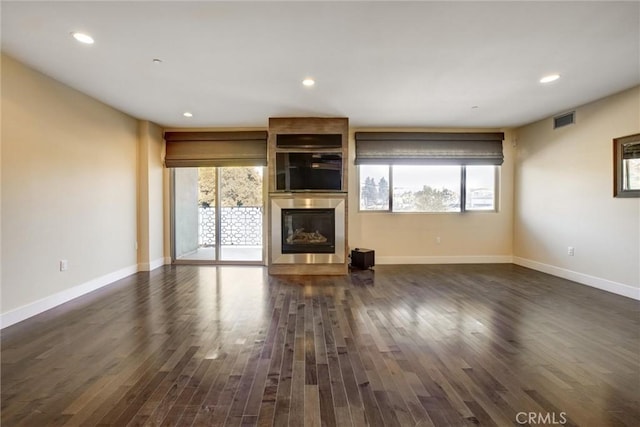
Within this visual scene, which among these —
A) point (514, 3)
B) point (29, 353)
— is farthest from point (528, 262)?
point (29, 353)

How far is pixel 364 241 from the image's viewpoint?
573 centimetres

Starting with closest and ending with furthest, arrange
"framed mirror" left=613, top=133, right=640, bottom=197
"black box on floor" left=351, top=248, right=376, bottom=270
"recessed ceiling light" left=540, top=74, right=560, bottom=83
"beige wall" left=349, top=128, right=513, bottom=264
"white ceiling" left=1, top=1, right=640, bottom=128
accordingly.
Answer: "white ceiling" left=1, top=1, right=640, bottom=128, "recessed ceiling light" left=540, top=74, right=560, bottom=83, "framed mirror" left=613, top=133, right=640, bottom=197, "black box on floor" left=351, top=248, right=376, bottom=270, "beige wall" left=349, top=128, right=513, bottom=264

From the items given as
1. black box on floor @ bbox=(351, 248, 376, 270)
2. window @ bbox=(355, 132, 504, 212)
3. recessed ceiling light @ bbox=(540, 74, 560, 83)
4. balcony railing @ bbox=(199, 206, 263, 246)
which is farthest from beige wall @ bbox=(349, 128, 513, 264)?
recessed ceiling light @ bbox=(540, 74, 560, 83)

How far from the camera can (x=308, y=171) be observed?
5004 mm

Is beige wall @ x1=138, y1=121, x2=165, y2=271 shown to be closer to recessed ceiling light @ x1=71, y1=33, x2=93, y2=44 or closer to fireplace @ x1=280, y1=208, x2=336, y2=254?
fireplace @ x1=280, y1=208, x2=336, y2=254

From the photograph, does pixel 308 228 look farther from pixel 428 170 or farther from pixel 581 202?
pixel 581 202

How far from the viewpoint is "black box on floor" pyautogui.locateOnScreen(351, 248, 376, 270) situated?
5309 mm

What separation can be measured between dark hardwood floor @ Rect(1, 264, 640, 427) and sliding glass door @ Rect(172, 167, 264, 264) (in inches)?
76.5

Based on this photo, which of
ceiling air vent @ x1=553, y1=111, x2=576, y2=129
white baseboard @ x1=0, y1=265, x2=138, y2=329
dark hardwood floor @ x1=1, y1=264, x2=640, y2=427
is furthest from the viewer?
ceiling air vent @ x1=553, y1=111, x2=576, y2=129

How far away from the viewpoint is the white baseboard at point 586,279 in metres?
3.75

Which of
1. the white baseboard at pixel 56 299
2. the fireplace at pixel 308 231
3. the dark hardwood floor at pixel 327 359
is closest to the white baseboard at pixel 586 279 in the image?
the dark hardwood floor at pixel 327 359

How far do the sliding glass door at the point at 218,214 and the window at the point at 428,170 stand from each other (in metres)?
2.09

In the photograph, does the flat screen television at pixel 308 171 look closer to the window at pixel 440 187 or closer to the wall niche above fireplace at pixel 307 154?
the wall niche above fireplace at pixel 307 154

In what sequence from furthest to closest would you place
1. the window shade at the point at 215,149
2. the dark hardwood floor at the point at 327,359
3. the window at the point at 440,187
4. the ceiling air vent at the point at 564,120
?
the window at the point at 440,187 < the window shade at the point at 215,149 < the ceiling air vent at the point at 564,120 < the dark hardwood floor at the point at 327,359
